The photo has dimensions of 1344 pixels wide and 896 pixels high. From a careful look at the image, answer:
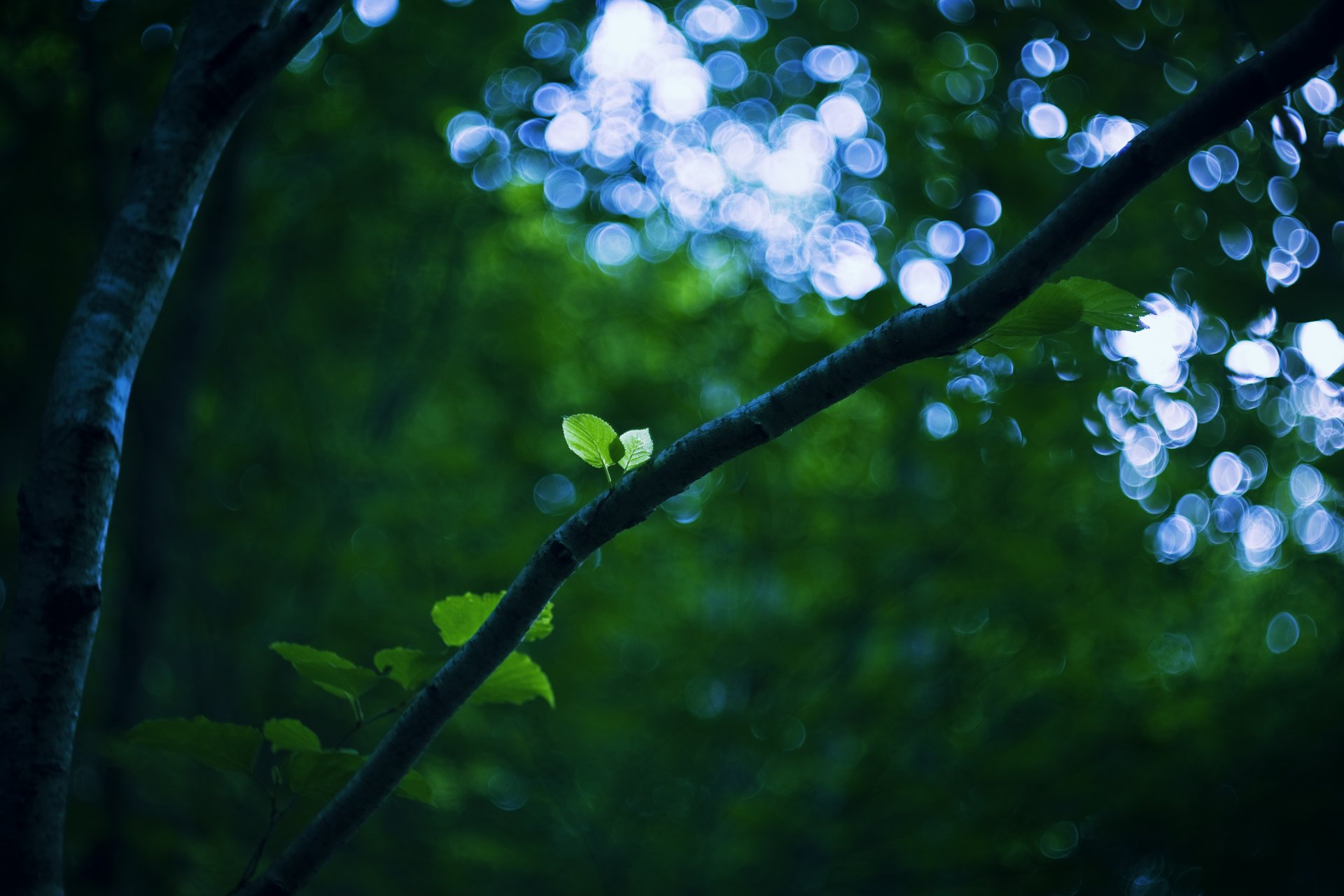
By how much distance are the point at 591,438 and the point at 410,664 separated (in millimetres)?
471

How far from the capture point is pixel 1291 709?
3.12 m

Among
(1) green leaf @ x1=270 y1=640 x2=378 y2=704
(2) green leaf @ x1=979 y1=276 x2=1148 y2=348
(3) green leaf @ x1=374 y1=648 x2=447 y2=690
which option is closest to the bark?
(1) green leaf @ x1=270 y1=640 x2=378 y2=704

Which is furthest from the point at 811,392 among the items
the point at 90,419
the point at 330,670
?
the point at 90,419

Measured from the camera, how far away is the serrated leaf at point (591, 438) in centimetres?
94

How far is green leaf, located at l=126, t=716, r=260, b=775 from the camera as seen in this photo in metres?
1.12

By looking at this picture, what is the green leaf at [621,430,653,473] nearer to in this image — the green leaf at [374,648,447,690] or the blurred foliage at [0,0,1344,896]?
the green leaf at [374,648,447,690]

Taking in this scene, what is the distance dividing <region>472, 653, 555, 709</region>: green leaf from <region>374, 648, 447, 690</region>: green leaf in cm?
9

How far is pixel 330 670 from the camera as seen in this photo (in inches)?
44.2

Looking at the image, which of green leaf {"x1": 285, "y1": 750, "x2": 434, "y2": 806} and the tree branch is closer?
the tree branch

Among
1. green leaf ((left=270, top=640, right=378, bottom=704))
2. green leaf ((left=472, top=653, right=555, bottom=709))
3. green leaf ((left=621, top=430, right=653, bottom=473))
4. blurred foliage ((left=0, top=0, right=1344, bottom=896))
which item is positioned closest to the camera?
green leaf ((left=621, top=430, right=653, bottom=473))

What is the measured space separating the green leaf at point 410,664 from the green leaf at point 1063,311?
849mm

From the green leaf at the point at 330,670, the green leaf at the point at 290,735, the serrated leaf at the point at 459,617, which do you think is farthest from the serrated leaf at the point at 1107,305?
the green leaf at the point at 290,735

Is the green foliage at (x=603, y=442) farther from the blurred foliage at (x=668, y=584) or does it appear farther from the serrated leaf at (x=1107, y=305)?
the blurred foliage at (x=668, y=584)

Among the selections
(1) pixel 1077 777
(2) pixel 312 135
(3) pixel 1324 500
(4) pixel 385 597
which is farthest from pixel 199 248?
(3) pixel 1324 500
